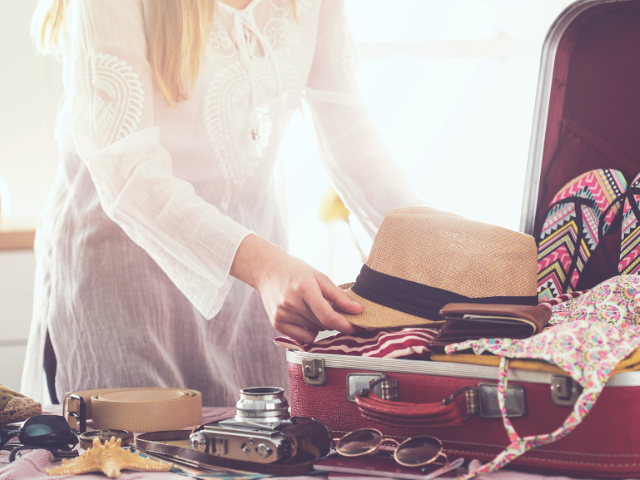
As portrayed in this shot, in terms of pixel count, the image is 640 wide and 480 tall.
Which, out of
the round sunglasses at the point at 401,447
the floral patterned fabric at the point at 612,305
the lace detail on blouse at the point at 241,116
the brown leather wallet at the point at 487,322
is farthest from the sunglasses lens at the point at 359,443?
the lace detail on blouse at the point at 241,116

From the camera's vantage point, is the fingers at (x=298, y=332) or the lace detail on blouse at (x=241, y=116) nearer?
the fingers at (x=298, y=332)

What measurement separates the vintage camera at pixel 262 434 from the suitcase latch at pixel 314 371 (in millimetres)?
69

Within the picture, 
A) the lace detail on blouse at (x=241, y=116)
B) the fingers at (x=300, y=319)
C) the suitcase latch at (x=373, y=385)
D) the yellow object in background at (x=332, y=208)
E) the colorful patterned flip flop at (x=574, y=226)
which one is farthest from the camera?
the yellow object in background at (x=332, y=208)

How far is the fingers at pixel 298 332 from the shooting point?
67 cm

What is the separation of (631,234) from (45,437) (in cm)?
82

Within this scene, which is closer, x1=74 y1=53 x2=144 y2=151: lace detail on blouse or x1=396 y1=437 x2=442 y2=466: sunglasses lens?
x1=396 y1=437 x2=442 y2=466: sunglasses lens

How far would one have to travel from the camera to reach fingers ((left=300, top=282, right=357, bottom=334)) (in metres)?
0.62

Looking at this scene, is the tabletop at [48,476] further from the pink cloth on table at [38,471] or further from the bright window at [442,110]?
the bright window at [442,110]

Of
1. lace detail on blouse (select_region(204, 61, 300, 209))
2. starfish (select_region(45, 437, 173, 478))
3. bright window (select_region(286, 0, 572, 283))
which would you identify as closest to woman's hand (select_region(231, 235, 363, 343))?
starfish (select_region(45, 437, 173, 478))

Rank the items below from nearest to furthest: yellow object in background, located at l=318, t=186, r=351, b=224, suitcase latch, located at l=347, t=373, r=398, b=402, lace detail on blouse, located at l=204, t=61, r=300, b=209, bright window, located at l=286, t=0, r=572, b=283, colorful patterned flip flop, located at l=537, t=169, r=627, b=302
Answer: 1. suitcase latch, located at l=347, t=373, r=398, b=402
2. colorful patterned flip flop, located at l=537, t=169, r=627, b=302
3. lace detail on blouse, located at l=204, t=61, r=300, b=209
4. yellow object in background, located at l=318, t=186, r=351, b=224
5. bright window, located at l=286, t=0, r=572, b=283

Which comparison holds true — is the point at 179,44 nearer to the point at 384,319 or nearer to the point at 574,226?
the point at 384,319

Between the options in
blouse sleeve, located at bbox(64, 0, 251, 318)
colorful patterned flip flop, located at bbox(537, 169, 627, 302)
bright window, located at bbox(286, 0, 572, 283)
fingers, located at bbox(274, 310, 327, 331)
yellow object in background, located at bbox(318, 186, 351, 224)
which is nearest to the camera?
fingers, located at bbox(274, 310, 327, 331)

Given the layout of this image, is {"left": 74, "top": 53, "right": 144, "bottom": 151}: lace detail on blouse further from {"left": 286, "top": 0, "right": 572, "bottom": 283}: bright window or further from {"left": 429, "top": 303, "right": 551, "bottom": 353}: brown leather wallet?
{"left": 286, "top": 0, "right": 572, "bottom": 283}: bright window

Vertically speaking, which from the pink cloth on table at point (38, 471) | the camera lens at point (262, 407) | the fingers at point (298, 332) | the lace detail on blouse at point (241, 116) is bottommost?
the pink cloth on table at point (38, 471)
